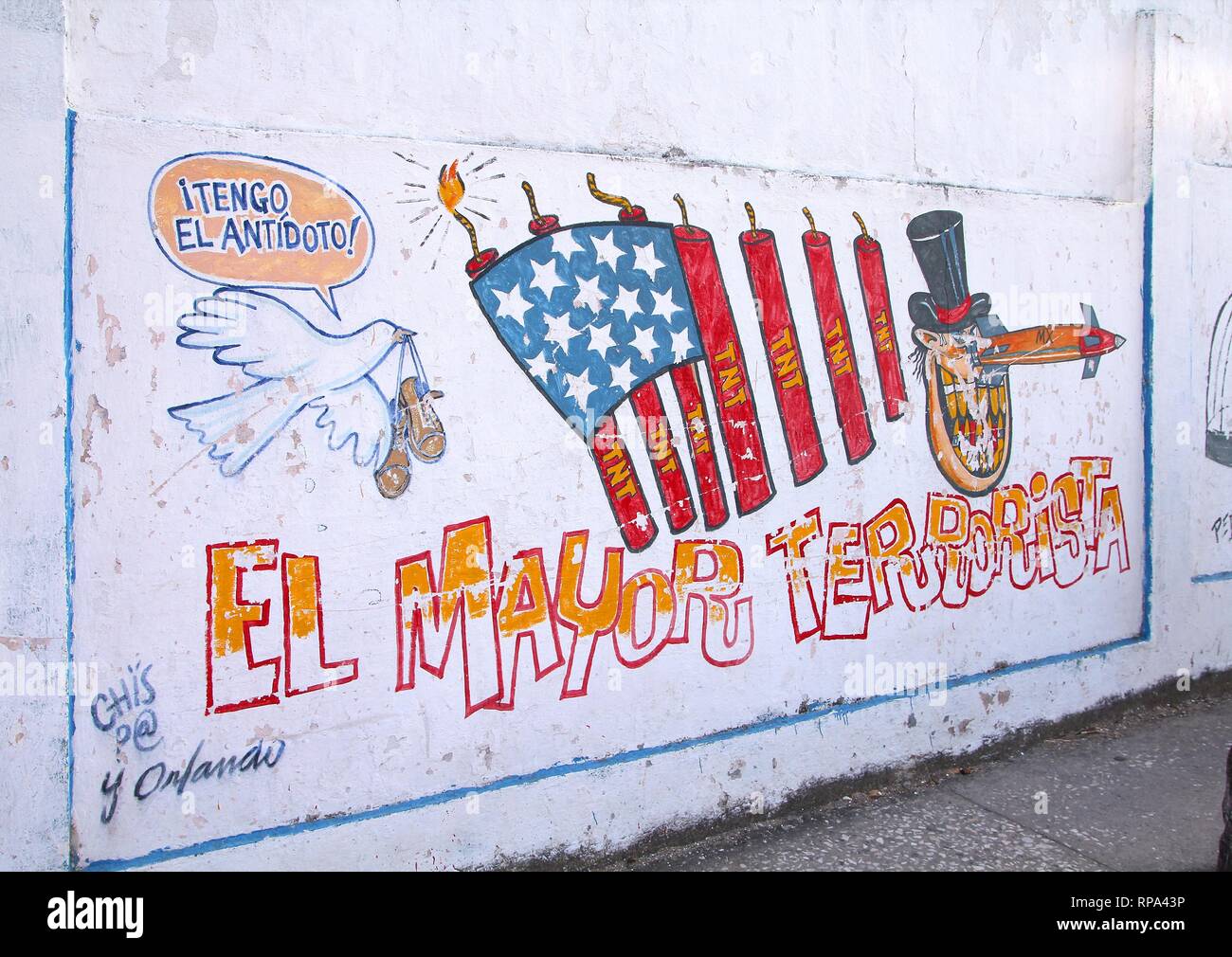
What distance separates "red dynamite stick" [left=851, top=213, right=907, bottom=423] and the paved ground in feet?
5.77

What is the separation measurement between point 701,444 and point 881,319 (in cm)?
117

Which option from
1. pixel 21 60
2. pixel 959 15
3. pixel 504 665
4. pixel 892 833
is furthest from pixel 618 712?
pixel 959 15

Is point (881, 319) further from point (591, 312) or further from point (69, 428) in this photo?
point (69, 428)

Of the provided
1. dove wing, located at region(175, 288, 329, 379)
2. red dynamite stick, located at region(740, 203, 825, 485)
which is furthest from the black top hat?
dove wing, located at region(175, 288, 329, 379)

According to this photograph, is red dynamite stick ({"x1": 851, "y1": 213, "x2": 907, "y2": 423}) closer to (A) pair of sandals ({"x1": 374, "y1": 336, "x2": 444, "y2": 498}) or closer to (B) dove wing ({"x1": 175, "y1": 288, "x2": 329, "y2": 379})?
(A) pair of sandals ({"x1": 374, "y1": 336, "x2": 444, "y2": 498})

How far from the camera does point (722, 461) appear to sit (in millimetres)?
4039

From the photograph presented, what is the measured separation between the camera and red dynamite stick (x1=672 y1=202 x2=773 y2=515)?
3953 millimetres

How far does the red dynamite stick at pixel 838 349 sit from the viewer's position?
427 cm

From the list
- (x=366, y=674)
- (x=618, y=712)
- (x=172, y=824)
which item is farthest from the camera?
(x=618, y=712)

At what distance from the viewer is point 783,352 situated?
165 inches

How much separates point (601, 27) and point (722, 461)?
1.75 m
